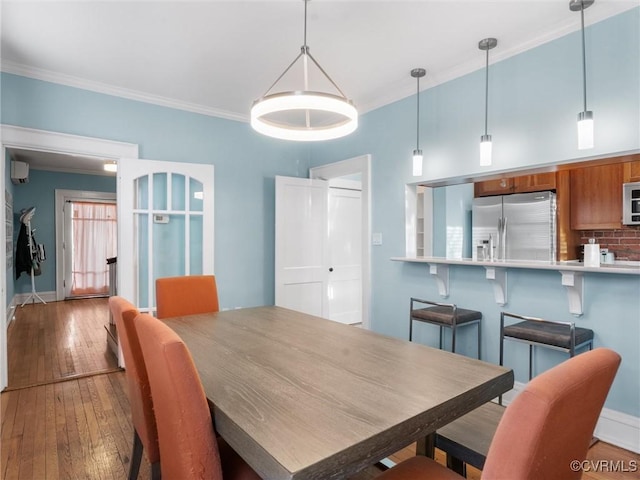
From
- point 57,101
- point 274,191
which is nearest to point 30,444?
point 57,101

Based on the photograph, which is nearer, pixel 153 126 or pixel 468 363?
pixel 468 363

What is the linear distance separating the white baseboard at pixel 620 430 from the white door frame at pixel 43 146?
3677mm

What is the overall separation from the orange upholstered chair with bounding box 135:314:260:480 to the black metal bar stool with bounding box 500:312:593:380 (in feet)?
6.38

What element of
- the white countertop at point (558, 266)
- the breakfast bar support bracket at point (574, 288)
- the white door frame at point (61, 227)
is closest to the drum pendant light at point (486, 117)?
the white countertop at point (558, 266)

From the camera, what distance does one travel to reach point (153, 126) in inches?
140

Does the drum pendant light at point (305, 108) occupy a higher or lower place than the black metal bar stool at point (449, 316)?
higher

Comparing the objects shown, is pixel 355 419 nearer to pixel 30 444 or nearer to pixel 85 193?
pixel 30 444

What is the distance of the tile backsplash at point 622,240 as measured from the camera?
150 inches

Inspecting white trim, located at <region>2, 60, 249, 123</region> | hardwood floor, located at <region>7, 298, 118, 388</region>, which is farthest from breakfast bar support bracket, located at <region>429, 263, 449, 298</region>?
hardwood floor, located at <region>7, 298, 118, 388</region>

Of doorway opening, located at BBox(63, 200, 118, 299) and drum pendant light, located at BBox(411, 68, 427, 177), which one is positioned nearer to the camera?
drum pendant light, located at BBox(411, 68, 427, 177)

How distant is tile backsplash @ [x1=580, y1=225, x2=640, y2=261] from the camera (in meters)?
3.81

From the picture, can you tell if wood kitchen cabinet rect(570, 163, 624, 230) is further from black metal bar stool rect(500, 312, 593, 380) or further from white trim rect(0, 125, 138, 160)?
white trim rect(0, 125, 138, 160)

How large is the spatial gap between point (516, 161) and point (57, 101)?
146 inches

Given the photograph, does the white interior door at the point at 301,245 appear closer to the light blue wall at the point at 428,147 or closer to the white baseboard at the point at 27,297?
the light blue wall at the point at 428,147
